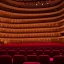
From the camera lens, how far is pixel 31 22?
18188mm

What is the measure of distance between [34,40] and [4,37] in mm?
3505

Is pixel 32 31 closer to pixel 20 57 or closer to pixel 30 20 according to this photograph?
pixel 30 20

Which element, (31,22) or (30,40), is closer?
(30,40)

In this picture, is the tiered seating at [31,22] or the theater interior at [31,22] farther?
the tiered seating at [31,22]

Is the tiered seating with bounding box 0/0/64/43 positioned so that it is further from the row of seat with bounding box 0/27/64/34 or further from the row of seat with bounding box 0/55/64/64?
the row of seat with bounding box 0/55/64/64

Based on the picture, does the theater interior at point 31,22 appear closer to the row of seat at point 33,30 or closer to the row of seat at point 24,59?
the row of seat at point 33,30

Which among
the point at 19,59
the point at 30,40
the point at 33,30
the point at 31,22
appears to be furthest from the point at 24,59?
the point at 31,22

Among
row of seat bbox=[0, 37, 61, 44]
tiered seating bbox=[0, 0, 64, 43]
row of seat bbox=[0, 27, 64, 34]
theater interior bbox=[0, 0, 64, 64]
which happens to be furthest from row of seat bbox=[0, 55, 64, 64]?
row of seat bbox=[0, 27, 64, 34]

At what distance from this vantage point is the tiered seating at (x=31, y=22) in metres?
17.0

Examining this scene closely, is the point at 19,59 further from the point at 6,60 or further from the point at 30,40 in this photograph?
the point at 30,40

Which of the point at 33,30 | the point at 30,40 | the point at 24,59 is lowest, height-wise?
the point at 24,59

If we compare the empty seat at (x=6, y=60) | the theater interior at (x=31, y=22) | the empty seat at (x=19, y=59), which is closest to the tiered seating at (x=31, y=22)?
the theater interior at (x=31, y=22)

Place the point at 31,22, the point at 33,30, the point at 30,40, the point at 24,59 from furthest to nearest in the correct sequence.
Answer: the point at 31,22, the point at 33,30, the point at 30,40, the point at 24,59

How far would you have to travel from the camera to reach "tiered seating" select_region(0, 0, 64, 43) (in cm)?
1698
